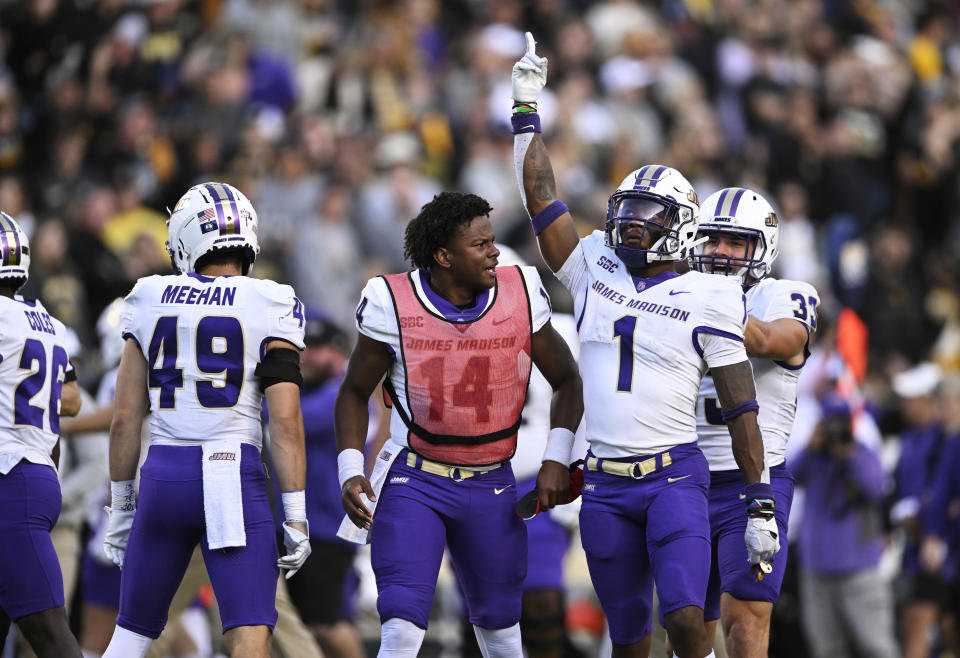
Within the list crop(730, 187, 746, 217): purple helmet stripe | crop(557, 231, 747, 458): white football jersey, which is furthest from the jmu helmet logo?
crop(730, 187, 746, 217): purple helmet stripe

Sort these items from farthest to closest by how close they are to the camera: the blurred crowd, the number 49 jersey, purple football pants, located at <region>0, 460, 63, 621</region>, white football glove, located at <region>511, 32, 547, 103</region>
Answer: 1. the blurred crowd
2. white football glove, located at <region>511, 32, 547, 103</region>
3. purple football pants, located at <region>0, 460, 63, 621</region>
4. the number 49 jersey

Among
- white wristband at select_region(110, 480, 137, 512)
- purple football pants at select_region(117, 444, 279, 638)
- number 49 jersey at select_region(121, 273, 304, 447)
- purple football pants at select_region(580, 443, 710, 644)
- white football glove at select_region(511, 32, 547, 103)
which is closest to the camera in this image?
purple football pants at select_region(117, 444, 279, 638)

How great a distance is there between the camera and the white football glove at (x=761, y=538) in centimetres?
616

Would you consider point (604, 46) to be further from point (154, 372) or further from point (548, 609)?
point (154, 372)

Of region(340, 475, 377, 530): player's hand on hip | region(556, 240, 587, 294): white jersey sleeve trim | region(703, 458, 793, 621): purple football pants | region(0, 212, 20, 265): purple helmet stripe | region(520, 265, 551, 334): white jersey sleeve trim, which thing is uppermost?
region(0, 212, 20, 265): purple helmet stripe

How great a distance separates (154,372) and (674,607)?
2301mm

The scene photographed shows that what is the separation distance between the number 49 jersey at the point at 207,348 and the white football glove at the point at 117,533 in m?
0.43

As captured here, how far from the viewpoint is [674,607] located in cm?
595

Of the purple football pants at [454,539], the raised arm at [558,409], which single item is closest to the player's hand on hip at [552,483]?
the raised arm at [558,409]

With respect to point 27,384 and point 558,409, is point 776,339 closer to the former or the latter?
point 558,409

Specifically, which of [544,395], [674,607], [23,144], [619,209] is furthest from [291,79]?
[674,607]

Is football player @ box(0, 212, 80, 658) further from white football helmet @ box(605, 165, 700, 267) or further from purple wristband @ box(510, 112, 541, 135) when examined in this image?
white football helmet @ box(605, 165, 700, 267)

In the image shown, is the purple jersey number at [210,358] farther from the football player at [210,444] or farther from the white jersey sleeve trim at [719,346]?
the white jersey sleeve trim at [719,346]

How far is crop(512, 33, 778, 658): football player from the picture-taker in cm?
618
